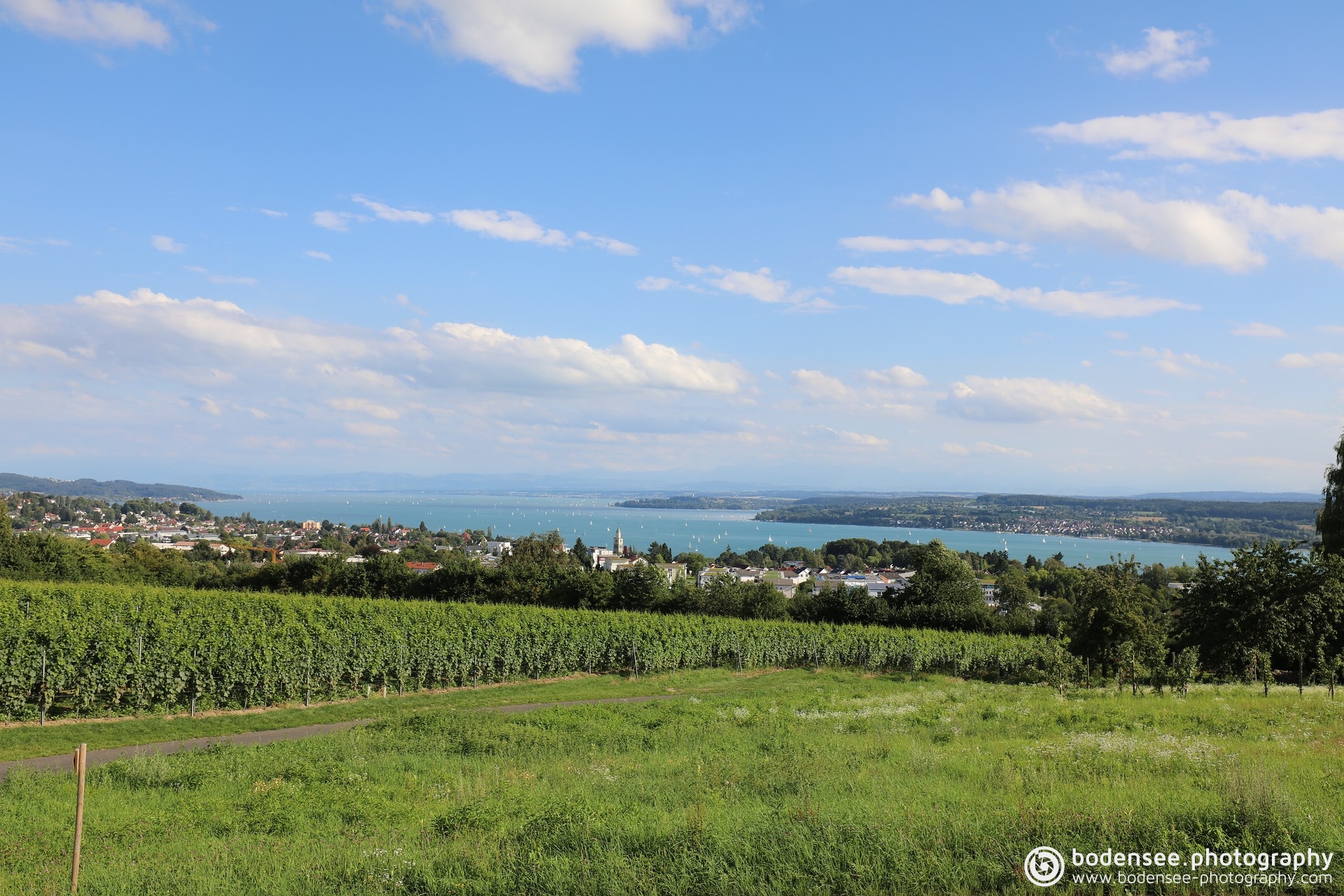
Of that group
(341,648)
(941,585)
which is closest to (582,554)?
(941,585)

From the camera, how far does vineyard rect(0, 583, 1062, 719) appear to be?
21.0 metres

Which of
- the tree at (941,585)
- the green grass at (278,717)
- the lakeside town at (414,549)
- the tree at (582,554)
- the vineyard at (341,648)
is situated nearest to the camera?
A: the green grass at (278,717)

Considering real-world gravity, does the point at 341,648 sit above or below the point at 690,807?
below

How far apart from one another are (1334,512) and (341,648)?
4676cm

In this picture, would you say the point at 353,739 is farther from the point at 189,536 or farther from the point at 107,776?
the point at 189,536

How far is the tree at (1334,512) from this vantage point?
3694cm

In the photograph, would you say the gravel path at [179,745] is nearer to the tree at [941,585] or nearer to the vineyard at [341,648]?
the vineyard at [341,648]

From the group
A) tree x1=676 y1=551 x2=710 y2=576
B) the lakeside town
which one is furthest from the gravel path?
tree x1=676 y1=551 x2=710 y2=576

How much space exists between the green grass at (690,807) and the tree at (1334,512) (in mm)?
27690

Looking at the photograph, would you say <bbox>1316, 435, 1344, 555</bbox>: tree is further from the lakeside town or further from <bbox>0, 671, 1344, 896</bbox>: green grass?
the lakeside town

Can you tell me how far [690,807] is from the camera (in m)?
8.30

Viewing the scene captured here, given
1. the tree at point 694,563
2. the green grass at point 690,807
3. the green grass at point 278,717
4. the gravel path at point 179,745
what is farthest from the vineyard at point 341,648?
the tree at point 694,563

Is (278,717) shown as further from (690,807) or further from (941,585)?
(941,585)

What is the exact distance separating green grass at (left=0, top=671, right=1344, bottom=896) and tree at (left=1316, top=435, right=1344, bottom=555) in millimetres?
27690
